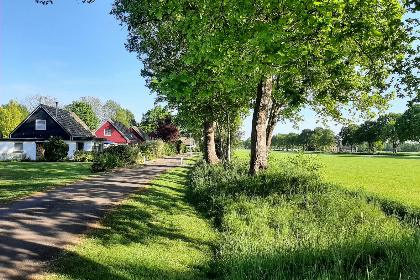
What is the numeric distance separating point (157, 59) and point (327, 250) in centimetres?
1541

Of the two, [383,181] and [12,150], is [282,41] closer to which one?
[383,181]

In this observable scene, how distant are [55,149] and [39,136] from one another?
16.5ft

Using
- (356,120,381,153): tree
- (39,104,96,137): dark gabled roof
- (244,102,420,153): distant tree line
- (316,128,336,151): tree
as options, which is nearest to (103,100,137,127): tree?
(39,104,96,137): dark gabled roof

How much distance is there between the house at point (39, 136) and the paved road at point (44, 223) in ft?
82.5

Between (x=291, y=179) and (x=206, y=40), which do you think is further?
(x=291, y=179)

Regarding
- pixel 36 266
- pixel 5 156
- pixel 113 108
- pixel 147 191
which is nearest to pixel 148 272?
pixel 36 266

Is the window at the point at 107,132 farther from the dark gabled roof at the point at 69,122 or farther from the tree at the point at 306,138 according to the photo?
the tree at the point at 306,138

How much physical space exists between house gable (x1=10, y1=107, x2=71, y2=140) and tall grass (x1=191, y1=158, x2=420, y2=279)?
97.7 ft

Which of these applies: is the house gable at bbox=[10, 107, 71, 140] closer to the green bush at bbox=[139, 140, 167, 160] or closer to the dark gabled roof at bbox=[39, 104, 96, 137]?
the dark gabled roof at bbox=[39, 104, 96, 137]

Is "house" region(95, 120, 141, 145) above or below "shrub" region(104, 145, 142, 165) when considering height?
above

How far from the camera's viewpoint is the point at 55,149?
1169 inches

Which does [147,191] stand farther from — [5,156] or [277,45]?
[5,156]

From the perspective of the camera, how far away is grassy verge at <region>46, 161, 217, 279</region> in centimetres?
438

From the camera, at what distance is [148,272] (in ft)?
14.4
